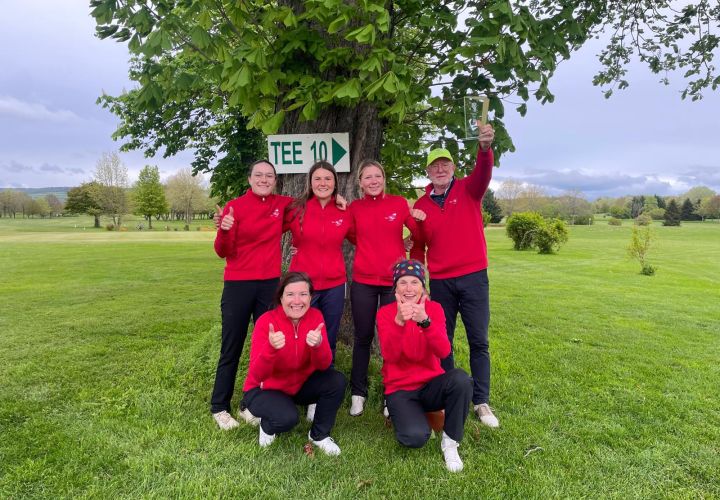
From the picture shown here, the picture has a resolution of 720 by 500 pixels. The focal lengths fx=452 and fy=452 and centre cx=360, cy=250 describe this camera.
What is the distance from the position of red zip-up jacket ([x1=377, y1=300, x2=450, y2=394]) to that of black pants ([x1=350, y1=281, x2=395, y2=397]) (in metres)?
0.30

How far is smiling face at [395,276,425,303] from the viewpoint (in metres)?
3.43

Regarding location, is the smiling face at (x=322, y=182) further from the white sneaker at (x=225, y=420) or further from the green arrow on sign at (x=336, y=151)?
the white sneaker at (x=225, y=420)

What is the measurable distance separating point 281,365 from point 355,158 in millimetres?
2384

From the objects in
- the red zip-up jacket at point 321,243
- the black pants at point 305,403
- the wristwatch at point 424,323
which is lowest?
the black pants at point 305,403

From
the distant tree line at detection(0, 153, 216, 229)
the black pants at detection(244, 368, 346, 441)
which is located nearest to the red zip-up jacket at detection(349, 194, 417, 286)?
the black pants at detection(244, 368, 346, 441)

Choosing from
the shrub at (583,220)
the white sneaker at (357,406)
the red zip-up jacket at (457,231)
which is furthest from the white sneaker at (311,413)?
the shrub at (583,220)

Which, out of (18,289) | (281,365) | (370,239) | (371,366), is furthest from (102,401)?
(18,289)

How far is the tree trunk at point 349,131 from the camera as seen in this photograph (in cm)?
475

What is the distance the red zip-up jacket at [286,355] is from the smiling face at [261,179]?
3.34 feet

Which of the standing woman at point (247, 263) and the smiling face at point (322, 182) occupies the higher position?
the smiling face at point (322, 182)

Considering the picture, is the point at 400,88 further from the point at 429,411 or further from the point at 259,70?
the point at 429,411

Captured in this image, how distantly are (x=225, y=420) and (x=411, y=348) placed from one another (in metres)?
1.74

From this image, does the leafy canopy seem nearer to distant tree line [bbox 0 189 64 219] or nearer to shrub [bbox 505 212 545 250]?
shrub [bbox 505 212 545 250]

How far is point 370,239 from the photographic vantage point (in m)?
3.83
